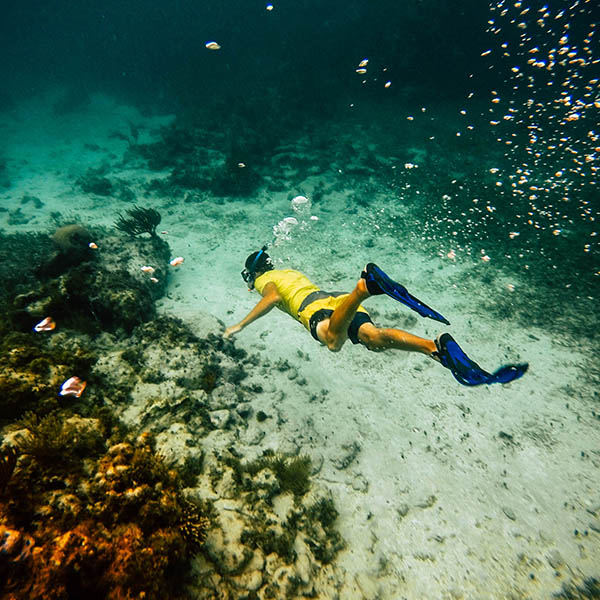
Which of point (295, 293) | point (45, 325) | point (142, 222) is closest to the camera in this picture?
point (45, 325)

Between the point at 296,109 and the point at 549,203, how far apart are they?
20.8 meters

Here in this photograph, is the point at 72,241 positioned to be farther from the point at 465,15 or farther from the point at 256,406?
the point at 465,15

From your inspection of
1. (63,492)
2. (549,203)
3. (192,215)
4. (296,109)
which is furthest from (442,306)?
(296,109)

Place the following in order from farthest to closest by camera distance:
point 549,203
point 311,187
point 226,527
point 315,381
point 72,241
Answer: point 311,187 → point 549,203 → point 72,241 → point 315,381 → point 226,527

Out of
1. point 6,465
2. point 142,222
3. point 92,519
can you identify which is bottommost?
point 142,222

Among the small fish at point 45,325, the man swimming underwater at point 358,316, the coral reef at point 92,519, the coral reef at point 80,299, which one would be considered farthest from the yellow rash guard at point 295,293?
the small fish at point 45,325

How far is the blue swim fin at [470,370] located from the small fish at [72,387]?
15.3 feet

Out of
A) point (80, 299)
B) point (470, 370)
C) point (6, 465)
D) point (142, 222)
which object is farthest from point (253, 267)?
point (142, 222)

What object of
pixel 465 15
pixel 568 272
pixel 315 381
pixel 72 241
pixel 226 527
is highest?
pixel 465 15

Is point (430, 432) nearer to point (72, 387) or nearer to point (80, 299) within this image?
point (72, 387)

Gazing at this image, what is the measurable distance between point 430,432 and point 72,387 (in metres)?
5.59

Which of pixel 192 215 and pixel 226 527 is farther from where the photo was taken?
pixel 192 215

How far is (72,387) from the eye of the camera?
140 inches

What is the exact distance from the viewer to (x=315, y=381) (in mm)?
6016
